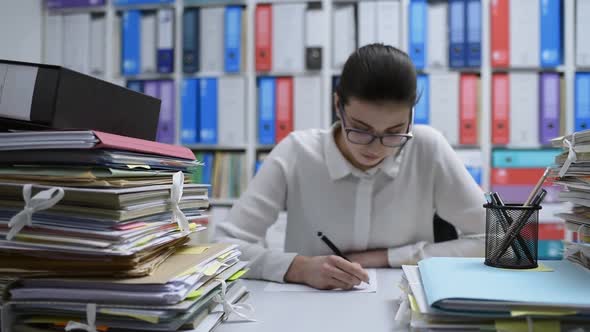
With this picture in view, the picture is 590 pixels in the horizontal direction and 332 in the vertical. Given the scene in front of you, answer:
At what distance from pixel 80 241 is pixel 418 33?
229 centimetres

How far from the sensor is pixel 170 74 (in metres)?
2.83

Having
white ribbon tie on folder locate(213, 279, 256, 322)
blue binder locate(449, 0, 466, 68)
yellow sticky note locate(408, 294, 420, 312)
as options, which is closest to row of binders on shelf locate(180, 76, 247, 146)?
blue binder locate(449, 0, 466, 68)

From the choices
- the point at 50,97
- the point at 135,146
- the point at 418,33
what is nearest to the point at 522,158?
the point at 418,33

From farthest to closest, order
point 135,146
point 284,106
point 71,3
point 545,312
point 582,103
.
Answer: point 71,3 < point 284,106 < point 582,103 < point 135,146 < point 545,312

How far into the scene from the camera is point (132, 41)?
2.83 meters

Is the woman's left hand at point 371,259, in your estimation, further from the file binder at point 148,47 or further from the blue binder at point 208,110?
the file binder at point 148,47

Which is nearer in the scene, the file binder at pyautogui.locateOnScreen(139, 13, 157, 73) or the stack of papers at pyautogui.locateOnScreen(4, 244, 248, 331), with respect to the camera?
the stack of papers at pyautogui.locateOnScreen(4, 244, 248, 331)

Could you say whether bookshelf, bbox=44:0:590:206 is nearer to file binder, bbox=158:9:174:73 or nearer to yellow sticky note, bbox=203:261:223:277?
file binder, bbox=158:9:174:73

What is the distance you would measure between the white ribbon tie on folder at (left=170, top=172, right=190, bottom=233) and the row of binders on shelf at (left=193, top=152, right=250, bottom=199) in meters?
1.97

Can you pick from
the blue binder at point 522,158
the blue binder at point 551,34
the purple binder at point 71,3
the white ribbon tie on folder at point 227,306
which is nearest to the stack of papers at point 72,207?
the white ribbon tie on folder at point 227,306

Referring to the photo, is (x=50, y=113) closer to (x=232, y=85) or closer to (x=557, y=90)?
(x=232, y=85)

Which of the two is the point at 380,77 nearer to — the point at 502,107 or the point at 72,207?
the point at 72,207

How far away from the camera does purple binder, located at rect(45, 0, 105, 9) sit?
9.46ft

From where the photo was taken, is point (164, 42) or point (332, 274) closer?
point (332, 274)
